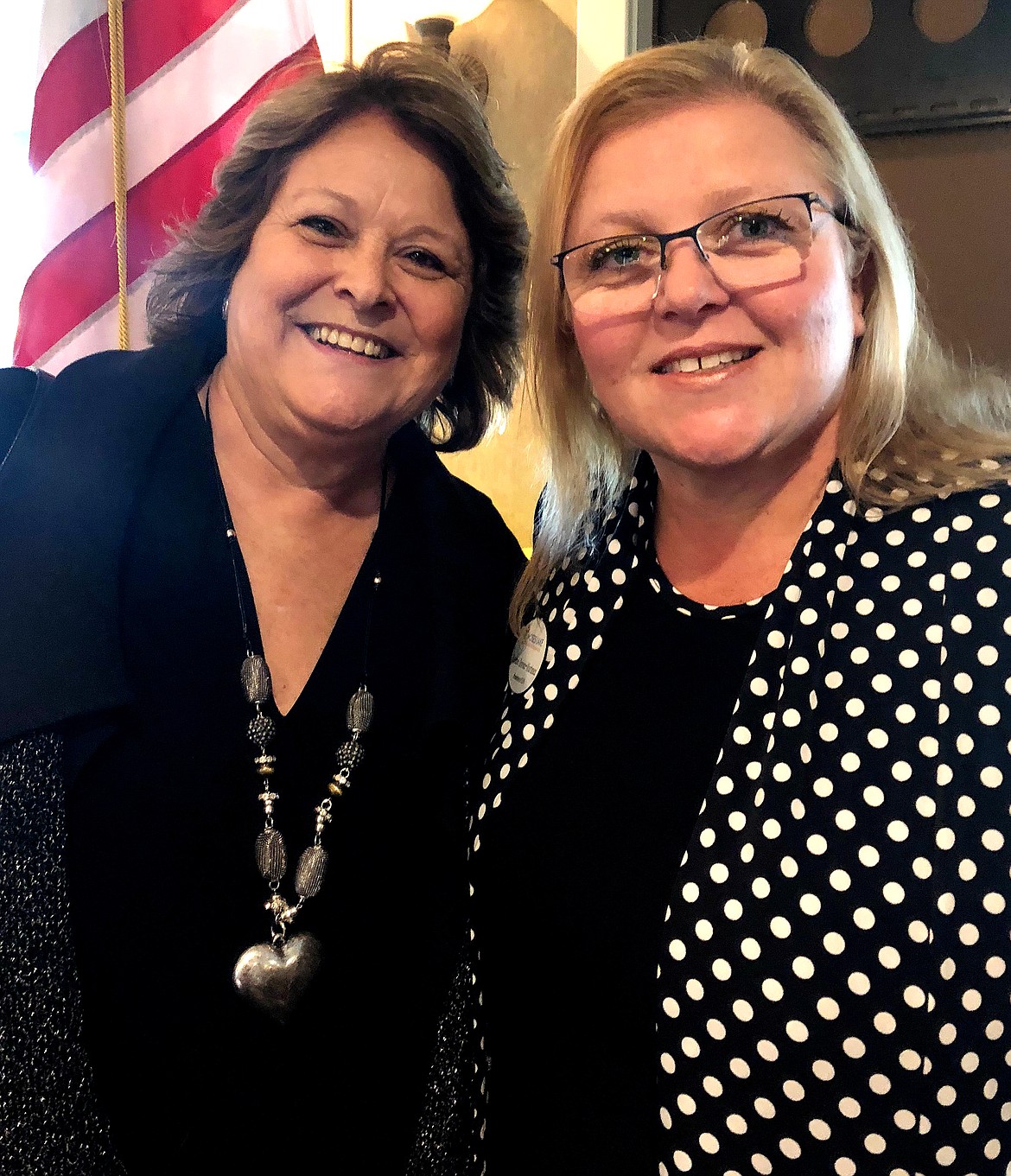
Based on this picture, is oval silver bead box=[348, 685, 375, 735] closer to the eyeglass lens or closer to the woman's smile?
the woman's smile

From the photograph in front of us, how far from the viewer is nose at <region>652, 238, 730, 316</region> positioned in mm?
983

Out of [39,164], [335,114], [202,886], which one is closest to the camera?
[202,886]

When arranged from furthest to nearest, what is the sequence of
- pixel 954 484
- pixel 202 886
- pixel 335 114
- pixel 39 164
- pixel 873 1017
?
pixel 39 164 < pixel 335 114 < pixel 202 886 < pixel 954 484 < pixel 873 1017

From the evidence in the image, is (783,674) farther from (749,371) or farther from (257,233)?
(257,233)

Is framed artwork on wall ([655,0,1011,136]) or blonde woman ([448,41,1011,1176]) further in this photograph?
framed artwork on wall ([655,0,1011,136])

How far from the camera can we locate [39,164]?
5.93 feet

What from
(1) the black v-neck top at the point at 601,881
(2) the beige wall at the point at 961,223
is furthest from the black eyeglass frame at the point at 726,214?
(2) the beige wall at the point at 961,223

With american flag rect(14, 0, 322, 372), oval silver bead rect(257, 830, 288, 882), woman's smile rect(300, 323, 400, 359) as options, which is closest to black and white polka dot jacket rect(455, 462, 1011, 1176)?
oval silver bead rect(257, 830, 288, 882)

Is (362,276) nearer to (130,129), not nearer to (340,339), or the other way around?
(340,339)

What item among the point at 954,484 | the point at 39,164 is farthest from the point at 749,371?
the point at 39,164

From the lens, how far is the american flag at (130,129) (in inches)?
71.1

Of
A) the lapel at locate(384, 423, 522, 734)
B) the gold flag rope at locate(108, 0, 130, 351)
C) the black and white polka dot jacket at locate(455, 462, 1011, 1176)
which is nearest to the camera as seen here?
the black and white polka dot jacket at locate(455, 462, 1011, 1176)

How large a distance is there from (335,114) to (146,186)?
2.96 feet

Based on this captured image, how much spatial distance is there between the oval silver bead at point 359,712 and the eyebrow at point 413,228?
1.96 feet
